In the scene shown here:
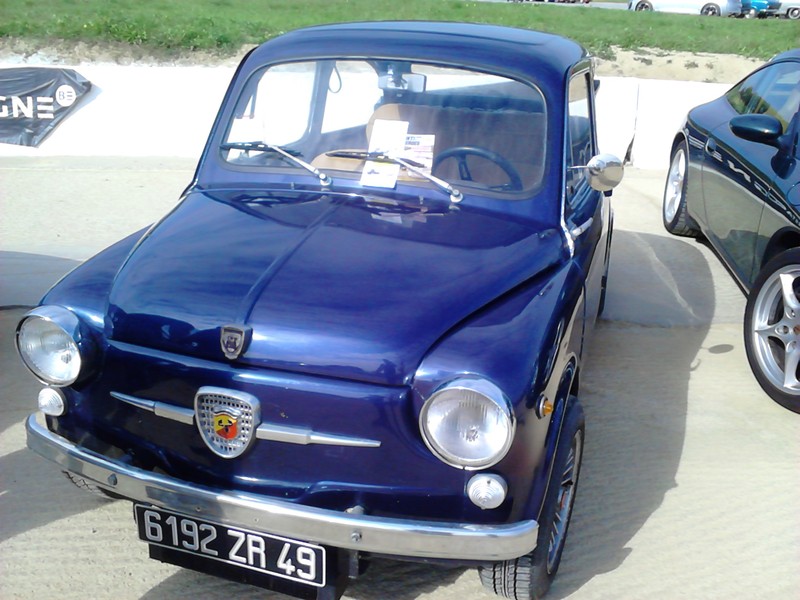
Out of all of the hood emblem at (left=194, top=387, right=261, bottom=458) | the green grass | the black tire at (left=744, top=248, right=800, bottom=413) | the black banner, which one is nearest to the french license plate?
the hood emblem at (left=194, top=387, right=261, bottom=458)

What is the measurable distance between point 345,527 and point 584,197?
1.97m

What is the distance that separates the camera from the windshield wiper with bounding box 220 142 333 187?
3.45 meters

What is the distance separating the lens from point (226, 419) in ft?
8.45

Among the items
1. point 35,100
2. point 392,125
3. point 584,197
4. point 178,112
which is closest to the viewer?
point 392,125

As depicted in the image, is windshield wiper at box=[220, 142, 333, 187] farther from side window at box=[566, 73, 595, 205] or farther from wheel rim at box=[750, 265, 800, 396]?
wheel rim at box=[750, 265, 800, 396]

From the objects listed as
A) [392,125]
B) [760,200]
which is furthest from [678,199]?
[392,125]

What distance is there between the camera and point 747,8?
101 ft

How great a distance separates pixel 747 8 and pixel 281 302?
32.7 meters

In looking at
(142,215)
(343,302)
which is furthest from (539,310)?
(142,215)

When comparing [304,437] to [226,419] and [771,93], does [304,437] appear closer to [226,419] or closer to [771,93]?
[226,419]

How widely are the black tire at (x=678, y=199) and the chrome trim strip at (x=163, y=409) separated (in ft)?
17.1

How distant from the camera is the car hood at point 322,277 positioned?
8.35 feet

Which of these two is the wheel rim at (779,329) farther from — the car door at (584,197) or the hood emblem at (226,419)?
the hood emblem at (226,419)

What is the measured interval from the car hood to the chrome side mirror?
0.36m
